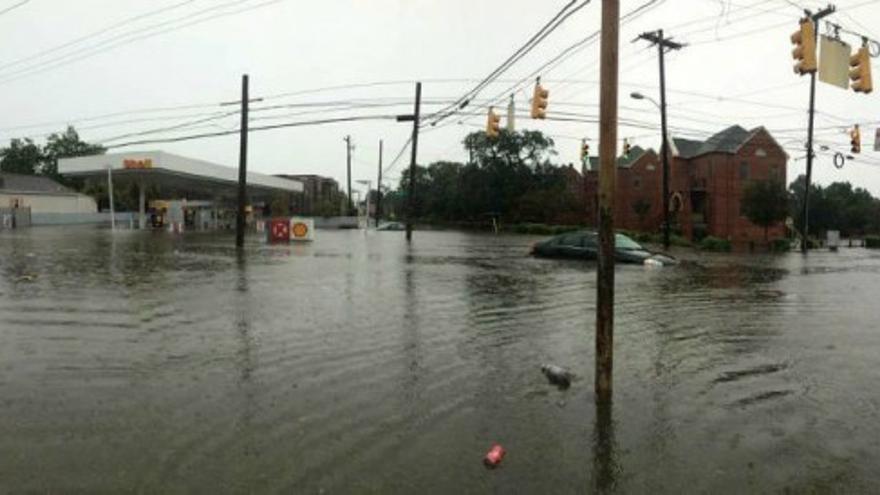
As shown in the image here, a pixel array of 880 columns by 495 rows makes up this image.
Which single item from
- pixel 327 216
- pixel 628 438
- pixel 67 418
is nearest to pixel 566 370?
pixel 628 438

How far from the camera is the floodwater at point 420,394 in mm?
5793

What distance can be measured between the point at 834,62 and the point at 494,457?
14.6 metres

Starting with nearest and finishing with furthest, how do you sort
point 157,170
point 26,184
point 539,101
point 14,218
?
point 539,101
point 157,170
point 14,218
point 26,184

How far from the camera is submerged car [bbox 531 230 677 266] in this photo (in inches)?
1148

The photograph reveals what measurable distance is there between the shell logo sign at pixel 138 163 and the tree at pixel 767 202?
39.5 metres

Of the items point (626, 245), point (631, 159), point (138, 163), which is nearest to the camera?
point (626, 245)

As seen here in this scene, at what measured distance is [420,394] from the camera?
8.15 metres

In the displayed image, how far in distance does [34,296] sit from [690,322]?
11376mm

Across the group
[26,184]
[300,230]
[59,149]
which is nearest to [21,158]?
[59,149]

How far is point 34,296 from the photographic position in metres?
15.6

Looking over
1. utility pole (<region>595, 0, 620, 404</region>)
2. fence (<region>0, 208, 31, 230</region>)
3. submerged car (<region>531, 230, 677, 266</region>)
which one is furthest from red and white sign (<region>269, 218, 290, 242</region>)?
utility pole (<region>595, 0, 620, 404</region>)

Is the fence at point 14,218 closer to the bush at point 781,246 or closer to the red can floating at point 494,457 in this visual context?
the bush at point 781,246

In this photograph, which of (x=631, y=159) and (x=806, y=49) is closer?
(x=806, y=49)

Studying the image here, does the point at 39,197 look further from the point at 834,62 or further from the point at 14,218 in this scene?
the point at 834,62
